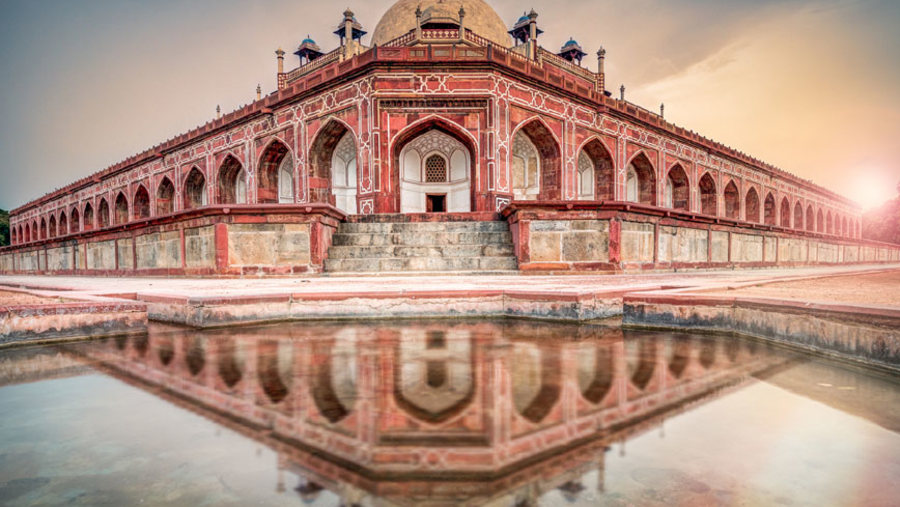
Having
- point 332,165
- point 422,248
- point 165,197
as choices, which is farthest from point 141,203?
point 422,248

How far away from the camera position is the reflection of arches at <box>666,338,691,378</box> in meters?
1.92

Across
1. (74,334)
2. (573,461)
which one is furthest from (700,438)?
(74,334)

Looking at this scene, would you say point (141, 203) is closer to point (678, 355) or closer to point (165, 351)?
point (165, 351)

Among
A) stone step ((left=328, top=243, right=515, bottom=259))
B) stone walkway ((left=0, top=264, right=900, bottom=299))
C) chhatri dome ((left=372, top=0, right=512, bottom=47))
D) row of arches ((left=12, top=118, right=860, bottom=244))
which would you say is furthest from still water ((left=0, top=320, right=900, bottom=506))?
chhatri dome ((left=372, top=0, right=512, bottom=47))

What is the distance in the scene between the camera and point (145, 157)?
927 inches

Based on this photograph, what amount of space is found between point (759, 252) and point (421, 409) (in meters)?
11.9

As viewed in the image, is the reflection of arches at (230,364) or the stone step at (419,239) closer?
the reflection of arches at (230,364)

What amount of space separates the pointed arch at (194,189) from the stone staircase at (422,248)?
17.4 m

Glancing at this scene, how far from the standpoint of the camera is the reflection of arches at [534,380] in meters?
1.38

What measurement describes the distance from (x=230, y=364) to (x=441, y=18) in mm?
20795

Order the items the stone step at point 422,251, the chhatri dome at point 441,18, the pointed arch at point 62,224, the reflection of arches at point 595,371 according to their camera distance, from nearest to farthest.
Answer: the reflection of arches at point 595,371 → the stone step at point 422,251 → the chhatri dome at point 441,18 → the pointed arch at point 62,224

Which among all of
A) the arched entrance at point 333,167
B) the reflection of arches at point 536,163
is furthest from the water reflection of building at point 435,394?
the reflection of arches at point 536,163

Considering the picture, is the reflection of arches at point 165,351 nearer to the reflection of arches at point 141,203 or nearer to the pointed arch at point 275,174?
the pointed arch at point 275,174

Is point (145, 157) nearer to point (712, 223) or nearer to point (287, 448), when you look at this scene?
point (712, 223)
